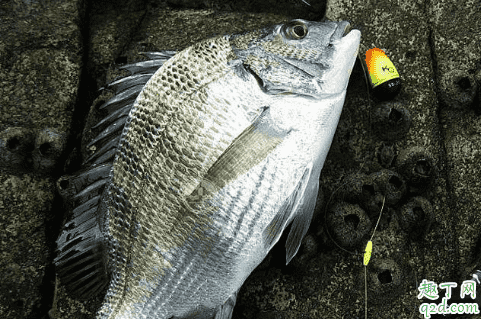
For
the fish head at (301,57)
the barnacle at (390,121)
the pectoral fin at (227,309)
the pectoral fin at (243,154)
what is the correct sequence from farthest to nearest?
the barnacle at (390,121) < the pectoral fin at (227,309) < the fish head at (301,57) < the pectoral fin at (243,154)

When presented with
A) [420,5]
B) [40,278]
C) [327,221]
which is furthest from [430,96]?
[40,278]

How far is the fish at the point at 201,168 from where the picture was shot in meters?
1.45

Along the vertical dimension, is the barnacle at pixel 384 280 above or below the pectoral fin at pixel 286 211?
below

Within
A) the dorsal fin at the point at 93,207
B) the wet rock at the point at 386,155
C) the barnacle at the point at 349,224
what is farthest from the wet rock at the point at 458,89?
the dorsal fin at the point at 93,207

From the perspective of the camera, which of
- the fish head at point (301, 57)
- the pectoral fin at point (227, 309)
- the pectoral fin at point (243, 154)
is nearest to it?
the pectoral fin at point (243, 154)

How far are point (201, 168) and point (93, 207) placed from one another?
53 cm

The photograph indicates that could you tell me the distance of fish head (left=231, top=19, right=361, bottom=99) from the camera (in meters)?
1.54

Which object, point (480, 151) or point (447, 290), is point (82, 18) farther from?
point (447, 290)

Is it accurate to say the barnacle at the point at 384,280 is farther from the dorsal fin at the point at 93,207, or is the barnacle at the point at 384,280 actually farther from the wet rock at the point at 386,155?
the dorsal fin at the point at 93,207

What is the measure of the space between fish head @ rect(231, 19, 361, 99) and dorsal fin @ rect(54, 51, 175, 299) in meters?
0.45

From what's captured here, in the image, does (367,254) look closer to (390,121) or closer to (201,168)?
(390,121)

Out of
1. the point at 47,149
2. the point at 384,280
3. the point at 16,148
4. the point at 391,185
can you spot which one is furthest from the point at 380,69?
the point at 16,148

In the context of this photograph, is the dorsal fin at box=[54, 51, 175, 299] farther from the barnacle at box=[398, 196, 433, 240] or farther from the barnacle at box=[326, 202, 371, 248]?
the barnacle at box=[398, 196, 433, 240]

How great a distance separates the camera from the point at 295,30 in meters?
1.62
